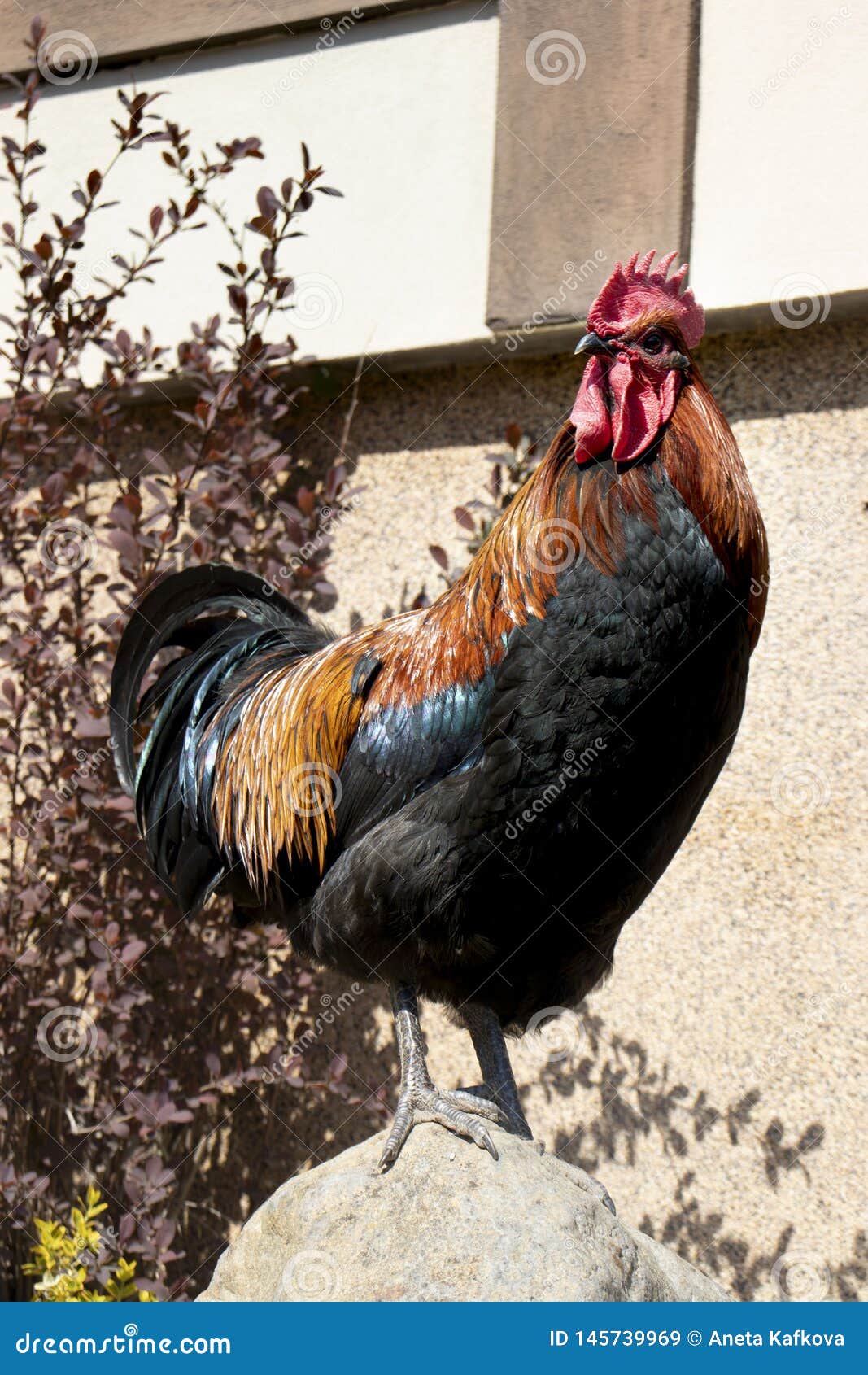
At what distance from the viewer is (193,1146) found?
16.1ft

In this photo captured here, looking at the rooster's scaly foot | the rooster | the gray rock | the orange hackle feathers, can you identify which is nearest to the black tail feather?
the orange hackle feathers

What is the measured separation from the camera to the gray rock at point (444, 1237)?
251 centimetres

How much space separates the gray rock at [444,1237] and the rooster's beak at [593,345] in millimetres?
1669

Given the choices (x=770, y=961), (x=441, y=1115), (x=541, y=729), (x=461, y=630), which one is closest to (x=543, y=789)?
(x=541, y=729)

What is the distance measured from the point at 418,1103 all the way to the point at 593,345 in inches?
65.7

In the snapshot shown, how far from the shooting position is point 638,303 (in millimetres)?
2809

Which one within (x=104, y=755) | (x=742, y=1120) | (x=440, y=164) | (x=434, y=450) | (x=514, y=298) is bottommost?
(x=742, y=1120)

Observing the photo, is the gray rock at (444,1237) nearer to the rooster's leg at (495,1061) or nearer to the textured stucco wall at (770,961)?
the rooster's leg at (495,1061)

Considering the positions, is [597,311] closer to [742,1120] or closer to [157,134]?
[157,134]

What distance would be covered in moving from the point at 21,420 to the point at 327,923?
8.39 ft

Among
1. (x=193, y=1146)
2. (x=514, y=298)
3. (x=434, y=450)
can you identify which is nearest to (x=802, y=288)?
(x=514, y=298)

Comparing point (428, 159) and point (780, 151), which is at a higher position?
point (780, 151)

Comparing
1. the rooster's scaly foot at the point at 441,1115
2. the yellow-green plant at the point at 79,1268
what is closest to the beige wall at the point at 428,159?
the rooster's scaly foot at the point at 441,1115

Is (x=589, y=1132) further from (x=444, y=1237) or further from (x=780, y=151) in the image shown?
(x=780, y=151)
